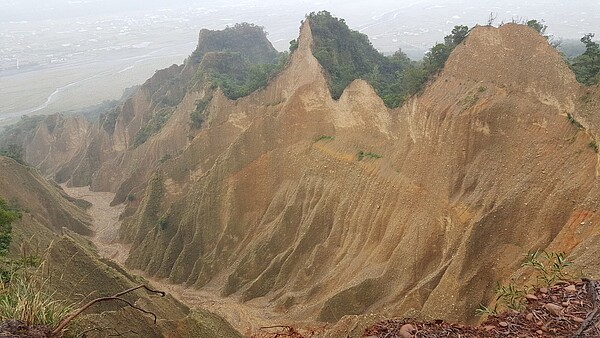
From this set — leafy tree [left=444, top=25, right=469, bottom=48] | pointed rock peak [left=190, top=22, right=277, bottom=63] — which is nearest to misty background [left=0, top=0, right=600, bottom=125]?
pointed rock peak [left=190, top=22, right=277, bottom=63]

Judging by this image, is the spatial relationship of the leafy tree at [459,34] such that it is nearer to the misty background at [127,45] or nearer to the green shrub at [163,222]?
the green shrub at [163,222]

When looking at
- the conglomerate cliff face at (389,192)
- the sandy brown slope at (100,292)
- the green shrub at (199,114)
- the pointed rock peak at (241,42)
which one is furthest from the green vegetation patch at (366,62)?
the pointed rock peak at (241,42)

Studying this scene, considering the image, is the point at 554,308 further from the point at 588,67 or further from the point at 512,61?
the point at 588,67

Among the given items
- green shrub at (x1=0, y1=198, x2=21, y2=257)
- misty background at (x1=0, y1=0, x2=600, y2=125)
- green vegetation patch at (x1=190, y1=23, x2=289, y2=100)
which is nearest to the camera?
green shrub at (x1=0, y1=198, x2=21, y2=257)

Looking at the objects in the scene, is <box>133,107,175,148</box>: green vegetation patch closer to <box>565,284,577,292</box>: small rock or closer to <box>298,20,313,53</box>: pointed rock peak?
<box>298,20,313,53</box>: pointed rock peak

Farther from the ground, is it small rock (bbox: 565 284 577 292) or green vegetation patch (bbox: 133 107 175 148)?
small rock (bbox: 565 284 577 292)

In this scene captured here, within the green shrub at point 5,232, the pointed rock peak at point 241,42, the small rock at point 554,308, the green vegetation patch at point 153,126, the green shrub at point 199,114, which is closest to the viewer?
the small rock at point 554,308
